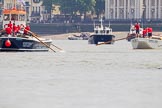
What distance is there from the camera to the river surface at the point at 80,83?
105 feet

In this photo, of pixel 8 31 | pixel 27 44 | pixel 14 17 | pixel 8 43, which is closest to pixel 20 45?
pixel 27 44

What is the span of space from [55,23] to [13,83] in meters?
153

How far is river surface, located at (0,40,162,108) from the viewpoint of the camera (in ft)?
105

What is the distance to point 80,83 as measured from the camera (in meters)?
38.3

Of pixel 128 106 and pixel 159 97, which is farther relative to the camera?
pixel 159 97

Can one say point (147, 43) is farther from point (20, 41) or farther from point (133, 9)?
point (133, 9)

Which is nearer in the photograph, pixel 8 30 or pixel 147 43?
pixel 8 30

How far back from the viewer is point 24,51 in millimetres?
66688

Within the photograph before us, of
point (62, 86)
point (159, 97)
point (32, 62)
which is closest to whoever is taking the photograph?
point (159, 97)

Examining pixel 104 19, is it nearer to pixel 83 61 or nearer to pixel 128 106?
pixel 83 61

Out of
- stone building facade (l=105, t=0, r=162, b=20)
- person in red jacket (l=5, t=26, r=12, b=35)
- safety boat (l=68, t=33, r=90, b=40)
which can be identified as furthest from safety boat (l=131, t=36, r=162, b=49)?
stone building facade (l=105, t=0, r=162, b=20)

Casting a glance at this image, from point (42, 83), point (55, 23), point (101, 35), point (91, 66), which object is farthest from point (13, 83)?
point (55, 23)

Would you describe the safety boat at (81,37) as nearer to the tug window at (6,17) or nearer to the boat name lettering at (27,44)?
the tug window at (6,17)

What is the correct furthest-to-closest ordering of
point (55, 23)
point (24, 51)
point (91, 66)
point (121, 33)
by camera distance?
point (55, 23) → point (121, 33) → point (24, 51) → point (91, 66)
